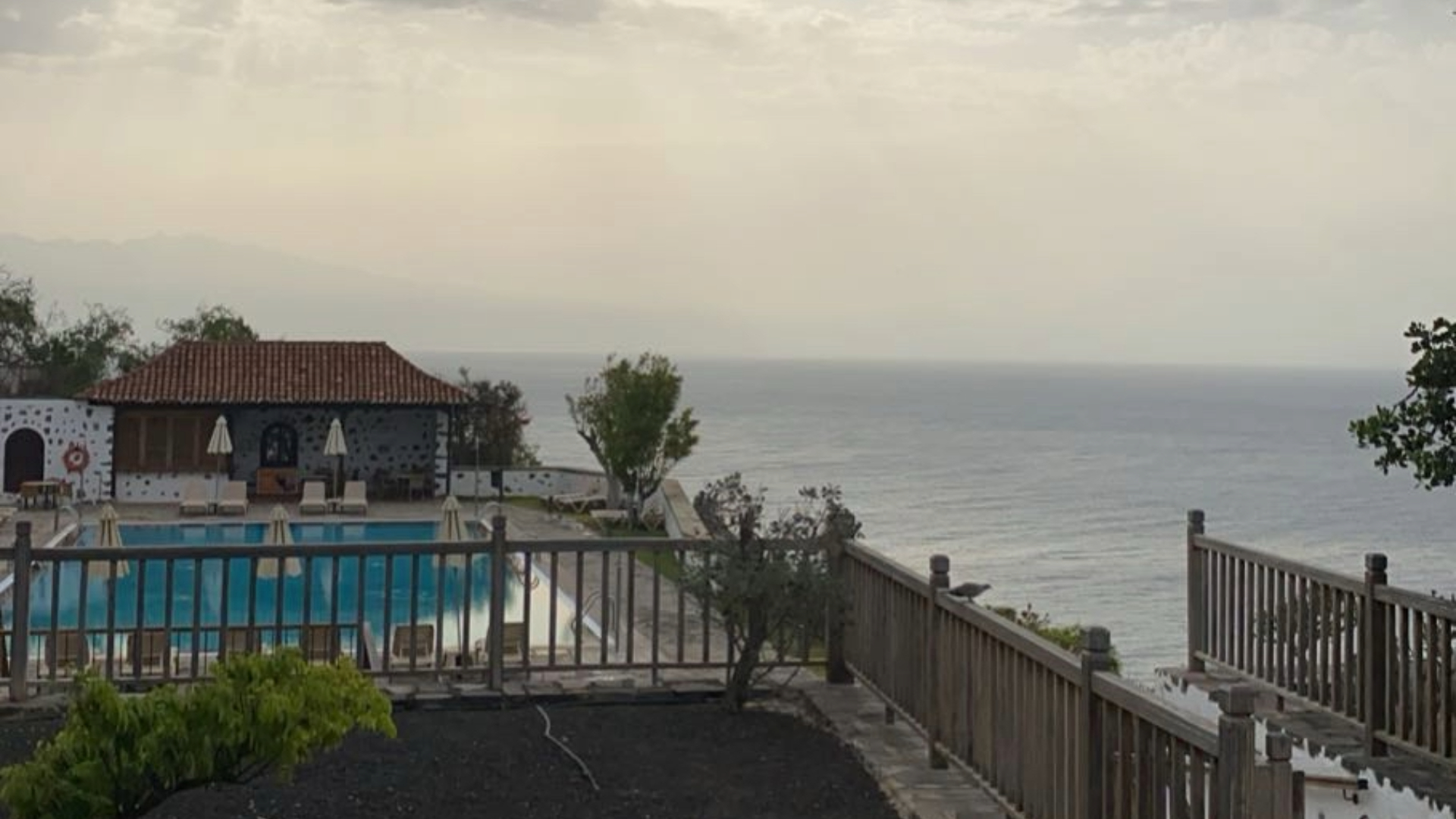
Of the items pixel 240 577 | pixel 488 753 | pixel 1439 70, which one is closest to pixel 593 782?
pixel 488 753

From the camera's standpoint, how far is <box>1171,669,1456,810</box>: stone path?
17.1 ft

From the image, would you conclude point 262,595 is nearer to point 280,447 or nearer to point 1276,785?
point 280,447

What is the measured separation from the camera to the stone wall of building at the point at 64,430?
25781 mm

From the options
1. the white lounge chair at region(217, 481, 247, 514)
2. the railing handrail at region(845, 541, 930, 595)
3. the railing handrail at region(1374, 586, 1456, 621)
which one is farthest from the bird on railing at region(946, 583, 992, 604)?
the white lounge chair at region(217, 481, 247, 514)

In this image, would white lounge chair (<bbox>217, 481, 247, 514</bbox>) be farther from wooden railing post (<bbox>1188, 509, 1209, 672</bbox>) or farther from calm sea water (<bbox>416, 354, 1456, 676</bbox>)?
wooden railing post (<bbox>1188, 509, 1209, 672</bbox>)

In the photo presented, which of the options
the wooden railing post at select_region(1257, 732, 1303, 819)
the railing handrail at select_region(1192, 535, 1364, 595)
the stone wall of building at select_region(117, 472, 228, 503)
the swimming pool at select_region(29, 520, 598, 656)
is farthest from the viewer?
the stone wall of building at select_region(117, 472, 228, 503)

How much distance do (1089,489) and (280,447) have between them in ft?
123

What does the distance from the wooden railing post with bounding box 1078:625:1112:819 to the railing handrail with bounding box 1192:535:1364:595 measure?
2.23m

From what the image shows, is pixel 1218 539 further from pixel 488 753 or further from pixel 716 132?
pixel 716 132

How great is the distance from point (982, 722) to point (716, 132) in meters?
23.0

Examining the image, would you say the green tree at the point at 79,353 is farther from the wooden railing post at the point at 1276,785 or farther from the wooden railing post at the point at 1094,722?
the wooden railing post at the point at 1276,785

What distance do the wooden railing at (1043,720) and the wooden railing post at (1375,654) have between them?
172 centimetres

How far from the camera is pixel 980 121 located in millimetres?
26938

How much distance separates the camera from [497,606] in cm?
716
